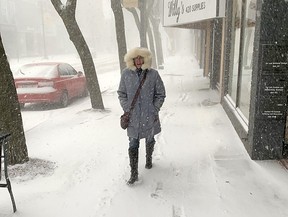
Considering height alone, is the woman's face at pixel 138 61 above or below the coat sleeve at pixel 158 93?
above

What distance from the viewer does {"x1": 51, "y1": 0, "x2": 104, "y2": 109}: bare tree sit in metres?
8.81

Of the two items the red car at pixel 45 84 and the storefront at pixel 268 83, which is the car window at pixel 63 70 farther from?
the storefront at pixel 268 83

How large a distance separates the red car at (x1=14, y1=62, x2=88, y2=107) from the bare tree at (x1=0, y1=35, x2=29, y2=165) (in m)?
5.54

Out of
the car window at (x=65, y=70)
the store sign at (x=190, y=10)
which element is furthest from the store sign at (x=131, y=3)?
the car window at (x=65, y=70)

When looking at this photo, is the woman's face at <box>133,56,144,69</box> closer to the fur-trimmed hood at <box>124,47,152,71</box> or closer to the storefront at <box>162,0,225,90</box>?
the fur-trimmed hood at <box>124,47,152,71</box>

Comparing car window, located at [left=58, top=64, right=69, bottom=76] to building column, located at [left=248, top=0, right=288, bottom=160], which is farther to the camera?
car window, located at [left=58, top=64, right=69, bottom=76]

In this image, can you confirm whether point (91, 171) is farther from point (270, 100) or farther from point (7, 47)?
point (7, 47)

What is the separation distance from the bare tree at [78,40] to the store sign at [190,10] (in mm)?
3221

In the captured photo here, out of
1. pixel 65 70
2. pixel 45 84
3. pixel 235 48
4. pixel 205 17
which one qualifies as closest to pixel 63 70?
pixel 65 70

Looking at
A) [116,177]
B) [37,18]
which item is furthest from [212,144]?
[37,18]

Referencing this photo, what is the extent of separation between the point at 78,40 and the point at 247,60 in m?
4.43

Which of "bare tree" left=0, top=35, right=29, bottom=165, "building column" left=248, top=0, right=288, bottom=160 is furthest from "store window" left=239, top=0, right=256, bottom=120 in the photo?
"bare tree" left=0, top=35, right=29, bottom=165

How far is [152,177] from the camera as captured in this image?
505cm

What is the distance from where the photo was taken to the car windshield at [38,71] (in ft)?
36.4
